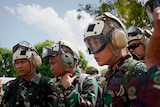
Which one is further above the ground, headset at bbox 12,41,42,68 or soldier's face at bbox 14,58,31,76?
headset at bbox 12,41,42,68

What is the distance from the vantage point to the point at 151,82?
3.57 feet

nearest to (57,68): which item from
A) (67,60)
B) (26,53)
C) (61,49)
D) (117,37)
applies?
(67,60)

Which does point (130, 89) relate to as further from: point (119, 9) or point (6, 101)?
point (119, 9)

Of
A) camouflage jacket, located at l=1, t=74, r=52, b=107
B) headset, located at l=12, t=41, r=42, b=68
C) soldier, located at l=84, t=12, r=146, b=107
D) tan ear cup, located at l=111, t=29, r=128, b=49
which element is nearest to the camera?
soldier, located at l=84, t=12, r=146, b=107

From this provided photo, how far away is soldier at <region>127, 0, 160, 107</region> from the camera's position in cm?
106

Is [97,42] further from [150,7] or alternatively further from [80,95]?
[150,7]

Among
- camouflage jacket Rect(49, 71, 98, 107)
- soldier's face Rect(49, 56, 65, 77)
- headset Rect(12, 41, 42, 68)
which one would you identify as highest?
headset Rect(12, 41, 42, 68)

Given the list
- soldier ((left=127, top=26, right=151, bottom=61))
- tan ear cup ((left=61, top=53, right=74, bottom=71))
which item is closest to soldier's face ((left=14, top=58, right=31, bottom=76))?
tan ear cup ((left=61, top=53, right=74, bottom=71))

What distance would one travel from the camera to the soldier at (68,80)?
3.57 metres

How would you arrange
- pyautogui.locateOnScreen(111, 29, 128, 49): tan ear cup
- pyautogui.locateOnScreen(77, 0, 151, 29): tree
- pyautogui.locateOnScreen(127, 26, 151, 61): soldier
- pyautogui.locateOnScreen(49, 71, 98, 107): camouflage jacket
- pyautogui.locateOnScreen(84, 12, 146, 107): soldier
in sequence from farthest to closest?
pyautogui.locateOnScreen(77, 0, 151, 29): tree → pyautogui.locateOnScreen(127, 26, 151, 61): soldier → pyautogui.locateOnScreen(49, 71, 98, 107): camouflage jacket → pyautogui.locateOnScreen(111, 29, 128, 49): tan ear cup → pyautogui.locateOnScreen(84, 12, 146, 107): soldier

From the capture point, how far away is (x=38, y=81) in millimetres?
4688

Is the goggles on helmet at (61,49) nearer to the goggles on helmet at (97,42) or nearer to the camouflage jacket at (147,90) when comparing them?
the goggles on helmet at (97,42)

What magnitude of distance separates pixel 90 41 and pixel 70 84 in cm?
81

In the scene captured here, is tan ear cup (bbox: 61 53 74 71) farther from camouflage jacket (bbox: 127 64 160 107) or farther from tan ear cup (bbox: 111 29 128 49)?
camouflage jacket (bbox: 127 64 160 107)
